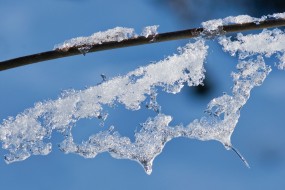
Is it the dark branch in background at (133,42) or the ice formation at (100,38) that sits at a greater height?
the ice formation at (100,38)

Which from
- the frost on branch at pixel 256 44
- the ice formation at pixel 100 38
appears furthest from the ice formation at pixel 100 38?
the frost on branch at pixel 256 44

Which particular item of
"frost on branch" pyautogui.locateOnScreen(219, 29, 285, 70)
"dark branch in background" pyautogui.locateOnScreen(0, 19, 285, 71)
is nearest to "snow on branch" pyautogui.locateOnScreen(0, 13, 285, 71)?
"dark branch in background" pyautogui.locateOnScreen(0, 19, 285, 71)

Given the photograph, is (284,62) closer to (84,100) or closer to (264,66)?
(264,66)

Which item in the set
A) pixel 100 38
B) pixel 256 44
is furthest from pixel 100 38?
pixel 256 44

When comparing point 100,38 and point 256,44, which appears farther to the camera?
point 256,44

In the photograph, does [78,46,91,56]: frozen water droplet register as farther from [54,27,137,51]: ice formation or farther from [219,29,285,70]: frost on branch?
[219,29,285,70]: frost on branch

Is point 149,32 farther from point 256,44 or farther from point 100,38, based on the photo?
point 256,44

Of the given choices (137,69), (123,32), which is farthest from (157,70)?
(123,32)

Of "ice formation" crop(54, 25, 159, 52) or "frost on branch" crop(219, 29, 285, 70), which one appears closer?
"ice formation" crop(54, 25, 159, 52)

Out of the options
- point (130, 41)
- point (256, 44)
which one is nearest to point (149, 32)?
point (130, 41)

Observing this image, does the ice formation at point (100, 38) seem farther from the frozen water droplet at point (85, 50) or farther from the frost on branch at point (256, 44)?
the frost on branch at point (256, 44)

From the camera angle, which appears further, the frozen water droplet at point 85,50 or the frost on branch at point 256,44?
the frost on branch at point 256,44

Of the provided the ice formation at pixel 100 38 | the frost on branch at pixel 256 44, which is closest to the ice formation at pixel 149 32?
the ice formation at pixel 100 38
